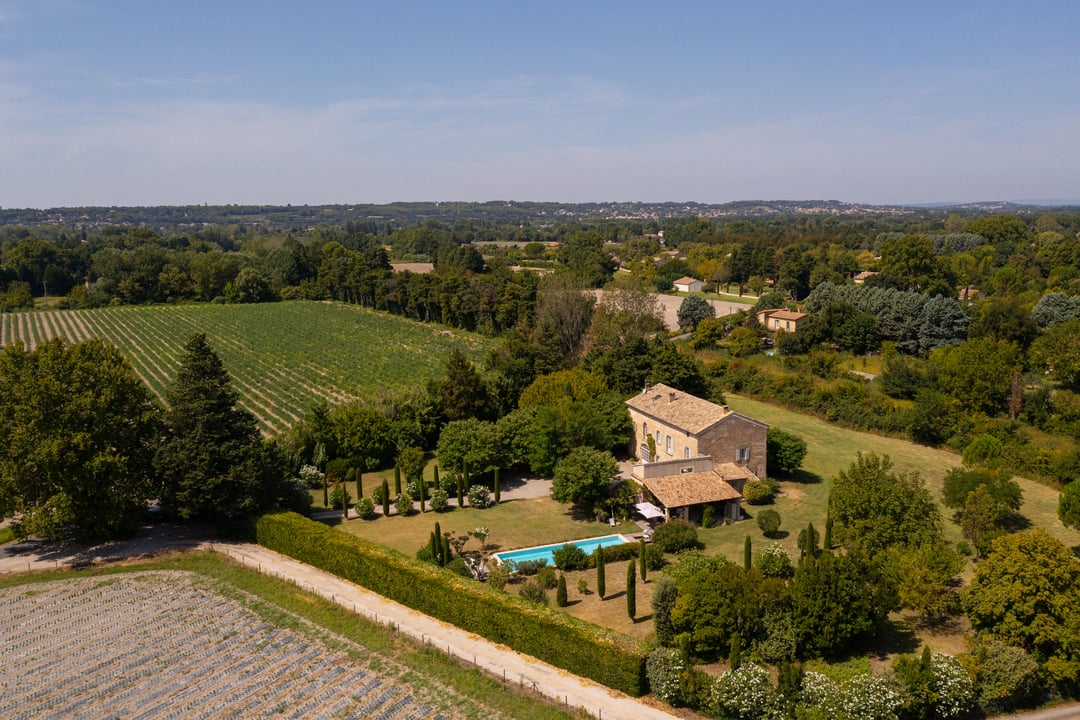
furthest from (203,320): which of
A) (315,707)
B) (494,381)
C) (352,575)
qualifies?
(315,707)

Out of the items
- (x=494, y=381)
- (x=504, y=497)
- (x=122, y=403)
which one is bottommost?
(x=504, y=497)

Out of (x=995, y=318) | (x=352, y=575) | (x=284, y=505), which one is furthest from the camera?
(x=995, y=318)

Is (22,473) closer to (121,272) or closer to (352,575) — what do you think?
(352,575)

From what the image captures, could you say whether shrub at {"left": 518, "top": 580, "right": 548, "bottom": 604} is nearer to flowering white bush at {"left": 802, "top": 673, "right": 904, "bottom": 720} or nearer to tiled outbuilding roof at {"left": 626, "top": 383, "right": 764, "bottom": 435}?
flowering white bush at {"left": 802, "top": 673, "right": 904, "bottom": 720}

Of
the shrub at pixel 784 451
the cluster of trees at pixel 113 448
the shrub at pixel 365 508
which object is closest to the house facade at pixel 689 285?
the shrub at pixel 784 451

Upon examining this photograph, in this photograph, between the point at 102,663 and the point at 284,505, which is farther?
the point at 284,505
